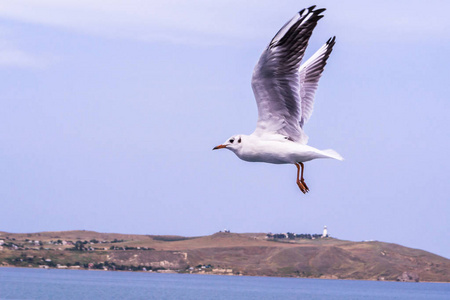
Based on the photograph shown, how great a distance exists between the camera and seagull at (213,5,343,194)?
17.5 metres

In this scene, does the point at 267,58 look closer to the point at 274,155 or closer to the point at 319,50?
the point at 274,155

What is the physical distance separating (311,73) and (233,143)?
19.1ft

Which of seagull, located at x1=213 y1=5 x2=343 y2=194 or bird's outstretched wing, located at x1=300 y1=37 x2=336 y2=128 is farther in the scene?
bird's outstretched wing, located at x1=300 y1=37 x2=336 y2=128

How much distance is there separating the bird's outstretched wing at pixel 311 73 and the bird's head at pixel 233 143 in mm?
4176

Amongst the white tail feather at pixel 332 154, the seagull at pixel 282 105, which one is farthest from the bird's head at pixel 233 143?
the white tail feather at pixel 332 154

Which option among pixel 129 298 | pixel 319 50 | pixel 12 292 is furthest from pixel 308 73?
pixel 12 292

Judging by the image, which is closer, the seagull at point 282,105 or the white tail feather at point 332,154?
the white tail feather at point 332,154

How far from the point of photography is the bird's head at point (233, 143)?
1784 centimetres

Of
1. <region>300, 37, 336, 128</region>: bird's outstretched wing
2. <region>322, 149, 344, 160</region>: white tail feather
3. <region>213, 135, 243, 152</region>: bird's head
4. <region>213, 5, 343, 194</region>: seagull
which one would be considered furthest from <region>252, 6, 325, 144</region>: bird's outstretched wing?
<region>300, 37, 336, 128</region>: bird's outstretched wing

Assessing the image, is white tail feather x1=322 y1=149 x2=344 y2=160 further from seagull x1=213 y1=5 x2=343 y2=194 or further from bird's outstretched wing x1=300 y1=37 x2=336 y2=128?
bird's outstretched wing x1=300 y1=37 x2=336 y2=128

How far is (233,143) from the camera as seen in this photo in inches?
708

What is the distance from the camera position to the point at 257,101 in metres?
18.5

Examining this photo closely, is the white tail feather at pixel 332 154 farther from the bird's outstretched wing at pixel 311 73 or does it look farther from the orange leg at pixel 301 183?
the bird's outstretched wing at pixel 311 73

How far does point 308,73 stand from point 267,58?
5173 mm
